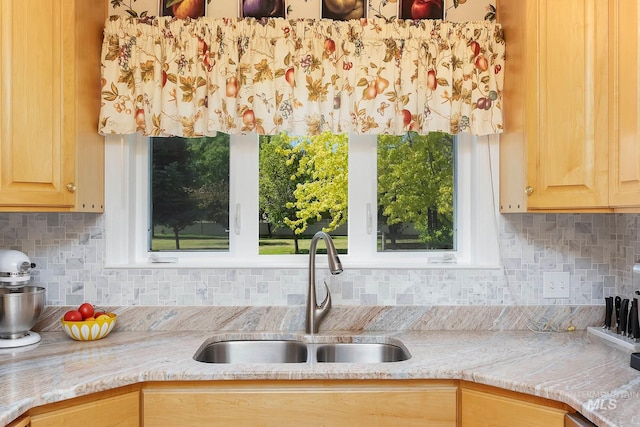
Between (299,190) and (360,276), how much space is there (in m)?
0.48

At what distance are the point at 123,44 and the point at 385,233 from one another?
1.38 m

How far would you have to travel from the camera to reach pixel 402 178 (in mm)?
2457

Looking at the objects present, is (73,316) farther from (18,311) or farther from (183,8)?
(183,8)

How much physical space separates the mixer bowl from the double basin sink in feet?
2.11

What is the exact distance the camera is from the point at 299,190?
8.05 ft

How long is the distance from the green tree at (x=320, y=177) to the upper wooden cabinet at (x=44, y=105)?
893 millimetres

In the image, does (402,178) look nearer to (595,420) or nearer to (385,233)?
(385,233)

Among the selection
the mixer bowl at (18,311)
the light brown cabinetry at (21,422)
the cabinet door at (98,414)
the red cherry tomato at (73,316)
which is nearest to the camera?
the light brown cabinetry at (21,422)

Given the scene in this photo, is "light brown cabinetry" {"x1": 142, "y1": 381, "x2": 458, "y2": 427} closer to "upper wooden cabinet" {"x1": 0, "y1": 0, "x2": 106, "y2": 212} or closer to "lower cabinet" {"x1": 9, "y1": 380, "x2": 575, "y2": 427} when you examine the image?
"lower cabinet" {"x1": 9, "y1": 380, "x2": 575, "y2": 427}

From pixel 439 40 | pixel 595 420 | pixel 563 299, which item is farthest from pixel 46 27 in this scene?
pixel 563 299

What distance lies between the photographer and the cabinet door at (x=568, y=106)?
6.17 feet

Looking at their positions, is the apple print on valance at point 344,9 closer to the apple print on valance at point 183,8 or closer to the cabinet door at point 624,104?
the apple print on valance at point 183,8

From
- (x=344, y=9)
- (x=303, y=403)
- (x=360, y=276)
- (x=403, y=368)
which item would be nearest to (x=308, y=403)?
(x=303, y=403)

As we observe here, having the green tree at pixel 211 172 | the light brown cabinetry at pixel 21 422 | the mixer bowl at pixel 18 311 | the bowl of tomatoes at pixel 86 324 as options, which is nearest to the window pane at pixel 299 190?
the green tree at pixel 211 172
